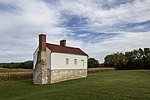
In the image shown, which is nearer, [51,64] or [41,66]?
[41,66]

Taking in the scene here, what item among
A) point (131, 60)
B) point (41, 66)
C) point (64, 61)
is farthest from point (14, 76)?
point (131, 60)

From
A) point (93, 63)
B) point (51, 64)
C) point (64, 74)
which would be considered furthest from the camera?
point (93, 63)

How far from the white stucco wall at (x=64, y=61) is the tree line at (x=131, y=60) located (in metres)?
34.2

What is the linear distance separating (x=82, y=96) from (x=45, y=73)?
50.2ft

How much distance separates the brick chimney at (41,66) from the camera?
29.4 metres

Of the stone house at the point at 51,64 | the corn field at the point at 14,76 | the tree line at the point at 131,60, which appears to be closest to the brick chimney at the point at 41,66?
the stone house at the point at 51,64

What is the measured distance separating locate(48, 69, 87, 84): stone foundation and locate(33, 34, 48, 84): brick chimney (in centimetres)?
82

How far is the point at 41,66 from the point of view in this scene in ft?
96.8

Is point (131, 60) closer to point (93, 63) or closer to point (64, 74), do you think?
point (93, 63)

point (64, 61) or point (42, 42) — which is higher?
point (42, 42)

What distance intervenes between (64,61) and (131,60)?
42.1m

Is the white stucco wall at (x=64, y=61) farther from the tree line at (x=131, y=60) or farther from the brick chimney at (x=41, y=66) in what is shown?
the tree line at (x=131, y=60)

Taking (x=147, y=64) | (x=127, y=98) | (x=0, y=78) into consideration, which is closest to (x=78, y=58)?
(x=0, y=78)

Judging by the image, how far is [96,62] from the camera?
7425cm
